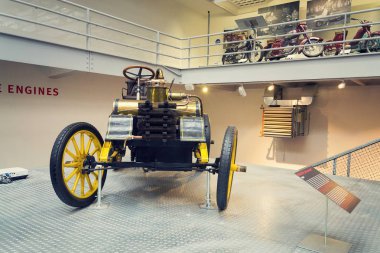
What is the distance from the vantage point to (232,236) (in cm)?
223

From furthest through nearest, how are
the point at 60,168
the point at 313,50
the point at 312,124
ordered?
the point at 312,124, the point at 313,50, the point at 60,168

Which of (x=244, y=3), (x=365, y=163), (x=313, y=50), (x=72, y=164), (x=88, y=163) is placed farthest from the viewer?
(x=244, y=3)

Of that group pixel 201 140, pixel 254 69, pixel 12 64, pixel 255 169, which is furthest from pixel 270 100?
pixel 12 64

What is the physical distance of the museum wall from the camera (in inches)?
201

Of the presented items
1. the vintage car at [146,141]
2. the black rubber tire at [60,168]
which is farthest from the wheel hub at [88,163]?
the black rubber tire at [60,168]

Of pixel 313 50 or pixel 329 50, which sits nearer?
pixel 313 50

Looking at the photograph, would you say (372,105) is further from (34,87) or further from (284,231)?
(34,87)

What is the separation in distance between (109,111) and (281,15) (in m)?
5.48

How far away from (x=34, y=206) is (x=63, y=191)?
1.80 ft

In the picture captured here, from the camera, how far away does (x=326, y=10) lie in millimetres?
7676

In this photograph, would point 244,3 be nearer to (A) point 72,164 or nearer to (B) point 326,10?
(B) point 326,10

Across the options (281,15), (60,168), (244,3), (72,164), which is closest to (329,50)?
(281,15)

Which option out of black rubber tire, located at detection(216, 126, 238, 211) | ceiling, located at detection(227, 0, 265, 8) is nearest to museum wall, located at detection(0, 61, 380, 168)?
ceiling, located at detection(227, 0, 265, 8)

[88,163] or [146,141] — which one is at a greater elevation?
[146,141]
